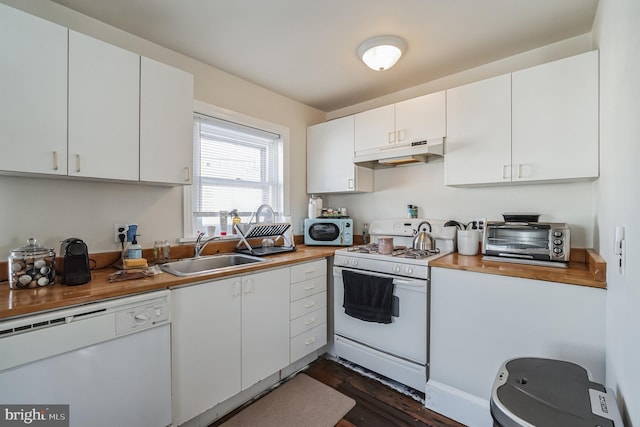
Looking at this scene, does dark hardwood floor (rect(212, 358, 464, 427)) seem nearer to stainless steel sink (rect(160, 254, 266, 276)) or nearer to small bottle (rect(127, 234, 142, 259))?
stainless steel sink (rect(160, 254, 266, 276))

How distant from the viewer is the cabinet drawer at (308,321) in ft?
7.18

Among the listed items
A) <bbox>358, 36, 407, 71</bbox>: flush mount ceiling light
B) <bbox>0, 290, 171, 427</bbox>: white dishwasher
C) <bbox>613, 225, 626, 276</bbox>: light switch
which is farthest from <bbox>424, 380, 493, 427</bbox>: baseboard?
<bbox>358, 36, 407, 71</bbox>: flush mount ceiling light

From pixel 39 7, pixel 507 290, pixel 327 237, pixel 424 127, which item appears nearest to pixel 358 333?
pixel 327 237

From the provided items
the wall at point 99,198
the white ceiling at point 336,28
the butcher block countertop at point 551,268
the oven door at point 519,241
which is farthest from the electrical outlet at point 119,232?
the oven door at point 519,241

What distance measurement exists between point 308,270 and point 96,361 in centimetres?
139

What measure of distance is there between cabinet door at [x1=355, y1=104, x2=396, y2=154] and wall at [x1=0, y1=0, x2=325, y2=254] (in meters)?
1.04

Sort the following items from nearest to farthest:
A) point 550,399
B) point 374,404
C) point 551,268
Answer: point 550,399 → point 551,268 → point 374,404

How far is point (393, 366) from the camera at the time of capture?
2102 mm

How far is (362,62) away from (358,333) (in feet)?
7.14

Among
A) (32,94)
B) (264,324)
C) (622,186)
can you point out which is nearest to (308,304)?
(264,324)

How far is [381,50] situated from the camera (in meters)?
1.97

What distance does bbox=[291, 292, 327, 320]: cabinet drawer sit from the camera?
2188 mm

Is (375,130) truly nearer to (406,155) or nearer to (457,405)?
(406,155)

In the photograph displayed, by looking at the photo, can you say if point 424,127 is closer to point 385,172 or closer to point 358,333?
point 385,172
